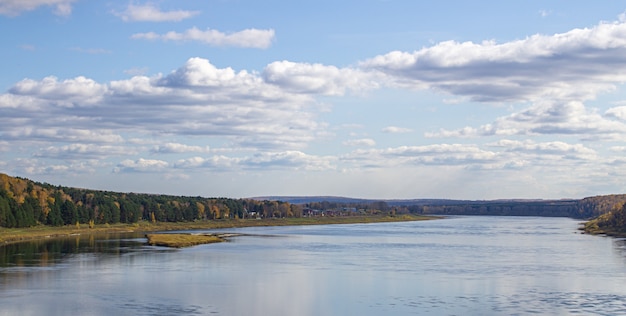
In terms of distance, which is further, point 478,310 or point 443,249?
point 443,249

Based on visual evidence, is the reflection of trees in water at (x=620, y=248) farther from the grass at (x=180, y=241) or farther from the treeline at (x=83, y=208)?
the treeline at (x=83, y=208)

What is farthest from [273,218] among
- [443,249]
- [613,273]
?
[613,273]

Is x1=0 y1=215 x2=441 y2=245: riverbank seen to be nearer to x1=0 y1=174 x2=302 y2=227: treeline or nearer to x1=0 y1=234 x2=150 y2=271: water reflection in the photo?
x1=0 y1=174 x2=302 y2=227: treeline

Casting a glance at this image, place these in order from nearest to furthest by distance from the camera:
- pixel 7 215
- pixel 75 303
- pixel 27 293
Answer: pixel 75 303, pixel 27 293, pixel 7 215

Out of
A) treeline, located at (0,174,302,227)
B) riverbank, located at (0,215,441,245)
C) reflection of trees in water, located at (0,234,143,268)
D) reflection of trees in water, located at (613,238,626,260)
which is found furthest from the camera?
treeline, located at (0,174,302,227)

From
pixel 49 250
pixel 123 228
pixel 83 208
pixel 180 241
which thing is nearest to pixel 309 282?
pixel 49 250

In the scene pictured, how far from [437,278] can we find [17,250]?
40.8 meters

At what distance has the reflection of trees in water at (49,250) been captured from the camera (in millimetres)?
57219

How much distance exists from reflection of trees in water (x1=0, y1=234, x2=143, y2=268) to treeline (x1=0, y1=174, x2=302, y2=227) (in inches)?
547

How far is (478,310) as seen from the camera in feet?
113

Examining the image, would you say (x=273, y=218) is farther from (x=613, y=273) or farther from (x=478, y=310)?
(x=478, y=310)

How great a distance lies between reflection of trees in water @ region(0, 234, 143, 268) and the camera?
188 feet

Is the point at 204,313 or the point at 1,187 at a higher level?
the point at 1,187

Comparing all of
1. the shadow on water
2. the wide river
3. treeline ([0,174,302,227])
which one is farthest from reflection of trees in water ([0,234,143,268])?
treeline ([0,174,302,227])
